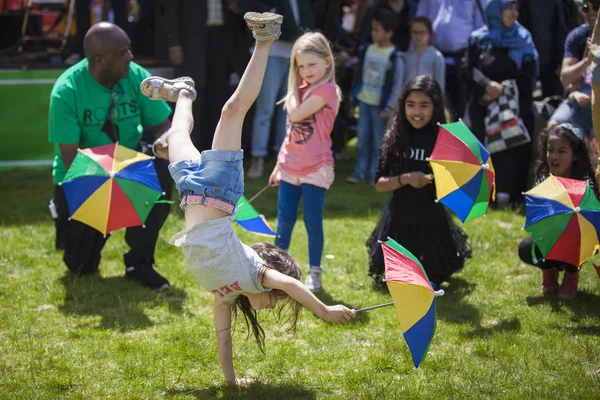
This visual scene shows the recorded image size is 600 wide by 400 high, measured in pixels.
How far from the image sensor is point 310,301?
357 centimetres

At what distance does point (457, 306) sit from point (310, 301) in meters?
1.83

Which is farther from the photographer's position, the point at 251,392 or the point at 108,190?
the point at 108,190

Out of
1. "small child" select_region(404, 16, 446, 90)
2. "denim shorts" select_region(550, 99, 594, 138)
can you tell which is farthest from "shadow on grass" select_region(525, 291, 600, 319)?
"small child" select_region(404, 16, 446, 90)

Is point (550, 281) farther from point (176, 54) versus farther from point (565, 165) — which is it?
point (176, 54)

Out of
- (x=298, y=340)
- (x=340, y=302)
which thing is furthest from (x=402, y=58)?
(x=298, y=340)

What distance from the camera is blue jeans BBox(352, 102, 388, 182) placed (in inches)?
339

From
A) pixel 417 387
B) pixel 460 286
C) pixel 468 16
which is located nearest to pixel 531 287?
pixel 460 286

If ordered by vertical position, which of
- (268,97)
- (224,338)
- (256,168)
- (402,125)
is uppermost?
(402,125)

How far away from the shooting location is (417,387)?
3879 mm

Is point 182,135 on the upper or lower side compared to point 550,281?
upper

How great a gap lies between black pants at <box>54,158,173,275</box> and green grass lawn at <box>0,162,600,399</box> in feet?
0.50

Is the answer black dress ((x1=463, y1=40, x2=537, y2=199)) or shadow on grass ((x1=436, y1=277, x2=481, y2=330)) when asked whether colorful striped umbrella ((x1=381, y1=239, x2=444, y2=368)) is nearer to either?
shadow on grass ((x1=436, y1=277, x2=481, y2=330))

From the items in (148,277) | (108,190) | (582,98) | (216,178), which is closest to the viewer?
(216,178)

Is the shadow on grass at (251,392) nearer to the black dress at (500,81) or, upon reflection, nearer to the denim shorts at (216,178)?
the denim shorts at (216,178)
